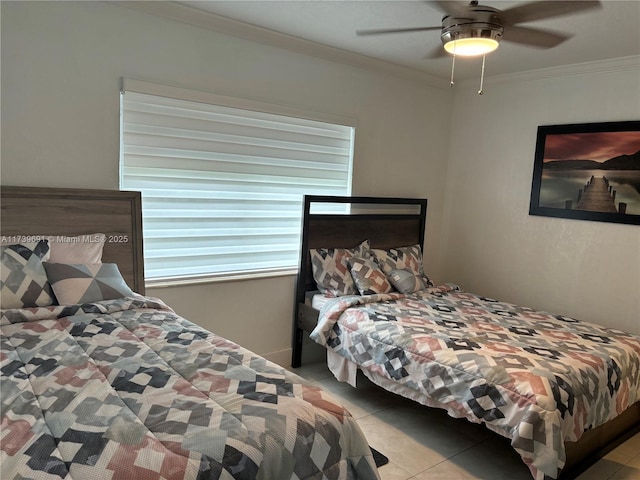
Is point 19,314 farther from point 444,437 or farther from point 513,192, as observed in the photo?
point 513,192

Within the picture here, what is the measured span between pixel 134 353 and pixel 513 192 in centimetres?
344

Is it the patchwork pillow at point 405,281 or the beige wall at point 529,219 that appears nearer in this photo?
the beige wall at point 529,219

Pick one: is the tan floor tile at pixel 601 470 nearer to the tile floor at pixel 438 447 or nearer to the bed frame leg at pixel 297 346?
the tile floor at pixel 438 447

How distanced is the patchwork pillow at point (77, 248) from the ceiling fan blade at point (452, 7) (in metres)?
2.23

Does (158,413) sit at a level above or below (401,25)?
below

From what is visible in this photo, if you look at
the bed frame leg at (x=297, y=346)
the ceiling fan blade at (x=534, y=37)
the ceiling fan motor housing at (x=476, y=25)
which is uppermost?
the ceiling fan blade at (x=534, y=37)

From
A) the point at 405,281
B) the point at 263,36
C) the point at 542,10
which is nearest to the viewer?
the point at 542,10

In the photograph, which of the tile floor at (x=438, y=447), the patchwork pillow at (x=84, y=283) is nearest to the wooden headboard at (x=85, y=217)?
the patchwork pillow at (x=84, y=283)

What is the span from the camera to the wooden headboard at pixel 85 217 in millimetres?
2455

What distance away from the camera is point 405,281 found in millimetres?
3662

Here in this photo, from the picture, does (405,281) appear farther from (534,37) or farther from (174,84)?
(174,84)

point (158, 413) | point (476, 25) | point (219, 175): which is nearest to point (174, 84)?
point (219, 175)

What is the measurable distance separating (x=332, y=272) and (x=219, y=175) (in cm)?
109

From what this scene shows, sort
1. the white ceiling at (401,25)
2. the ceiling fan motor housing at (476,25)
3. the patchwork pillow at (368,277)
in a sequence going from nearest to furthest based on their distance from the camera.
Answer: the ceiling fan motor housing at (476,25), the white ceiling at (401,25), the patchwork pillow at (368,277)
